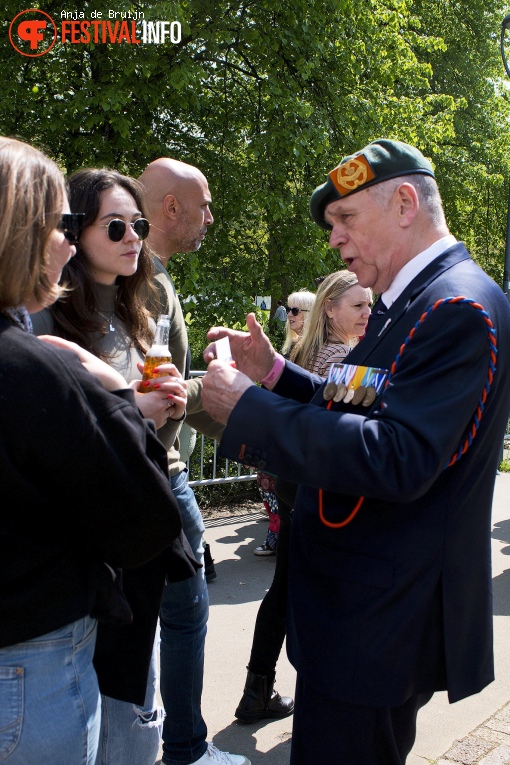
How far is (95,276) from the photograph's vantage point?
244 cm

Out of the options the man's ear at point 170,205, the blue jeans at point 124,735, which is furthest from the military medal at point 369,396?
the man's ear at point 170,205

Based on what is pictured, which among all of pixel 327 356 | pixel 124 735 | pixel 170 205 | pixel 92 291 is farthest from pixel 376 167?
pixel 327 356

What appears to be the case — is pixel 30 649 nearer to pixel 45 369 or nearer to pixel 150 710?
pixel 45 369

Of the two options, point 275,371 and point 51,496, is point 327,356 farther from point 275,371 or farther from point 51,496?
point 51,496

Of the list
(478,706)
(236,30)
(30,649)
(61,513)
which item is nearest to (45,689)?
(30,649)

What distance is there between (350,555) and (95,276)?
1.21 metres

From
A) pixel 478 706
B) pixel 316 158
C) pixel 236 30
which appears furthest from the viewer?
pixel 316 158

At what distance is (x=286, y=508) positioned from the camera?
347 cm

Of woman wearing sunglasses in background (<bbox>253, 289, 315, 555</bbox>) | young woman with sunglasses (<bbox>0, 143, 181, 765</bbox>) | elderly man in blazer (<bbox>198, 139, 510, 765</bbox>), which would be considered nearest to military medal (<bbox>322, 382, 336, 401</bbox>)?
elderly man in blazer (<bbox>198, 139, 510, 765</bbox>)

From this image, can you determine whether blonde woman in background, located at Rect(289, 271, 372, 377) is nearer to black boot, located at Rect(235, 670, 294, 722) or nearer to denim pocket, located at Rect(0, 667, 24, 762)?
black boot, located at Rect(235, 670, 294, 722)

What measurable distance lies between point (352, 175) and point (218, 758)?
212 centimetres

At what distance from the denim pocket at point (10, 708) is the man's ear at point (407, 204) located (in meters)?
1.37

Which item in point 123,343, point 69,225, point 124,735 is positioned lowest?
point 124,735

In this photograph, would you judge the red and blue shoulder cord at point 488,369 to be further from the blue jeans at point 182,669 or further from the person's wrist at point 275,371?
the blue jeans at point 182,669
